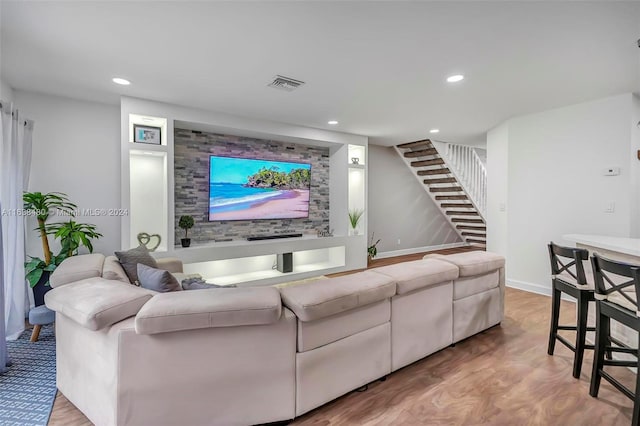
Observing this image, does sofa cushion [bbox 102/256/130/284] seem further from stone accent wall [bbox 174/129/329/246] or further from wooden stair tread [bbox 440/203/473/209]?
wooden stair tread [bbox 440/203/473/209]

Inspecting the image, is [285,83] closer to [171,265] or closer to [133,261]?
[133,261]

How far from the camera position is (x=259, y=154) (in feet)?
16.1

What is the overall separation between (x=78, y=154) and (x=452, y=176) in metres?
6.23

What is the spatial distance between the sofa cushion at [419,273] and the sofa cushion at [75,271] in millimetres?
2006

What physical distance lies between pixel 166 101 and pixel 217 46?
5.53 feet

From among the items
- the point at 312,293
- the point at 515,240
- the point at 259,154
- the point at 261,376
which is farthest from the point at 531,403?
the point at 259,154

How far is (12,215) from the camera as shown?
255cm

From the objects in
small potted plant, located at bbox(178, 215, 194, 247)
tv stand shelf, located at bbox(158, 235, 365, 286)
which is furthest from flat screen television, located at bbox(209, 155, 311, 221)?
tv stand shelf, located at bbox(158, 235, 365, 286)

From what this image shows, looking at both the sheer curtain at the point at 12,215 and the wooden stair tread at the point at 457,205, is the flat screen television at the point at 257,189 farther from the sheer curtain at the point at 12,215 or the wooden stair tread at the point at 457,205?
the wooden stair tread at the point at 457,205

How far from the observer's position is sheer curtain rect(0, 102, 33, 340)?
2.47 metres

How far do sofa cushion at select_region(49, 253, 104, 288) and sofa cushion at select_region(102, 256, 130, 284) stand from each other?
4 centimetres

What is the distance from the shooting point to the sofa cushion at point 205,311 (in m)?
1.39

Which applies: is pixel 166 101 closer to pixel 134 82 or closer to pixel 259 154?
pixel 134 82

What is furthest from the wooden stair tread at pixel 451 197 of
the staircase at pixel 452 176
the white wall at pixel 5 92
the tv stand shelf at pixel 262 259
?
the white wall at pixel 5 92
